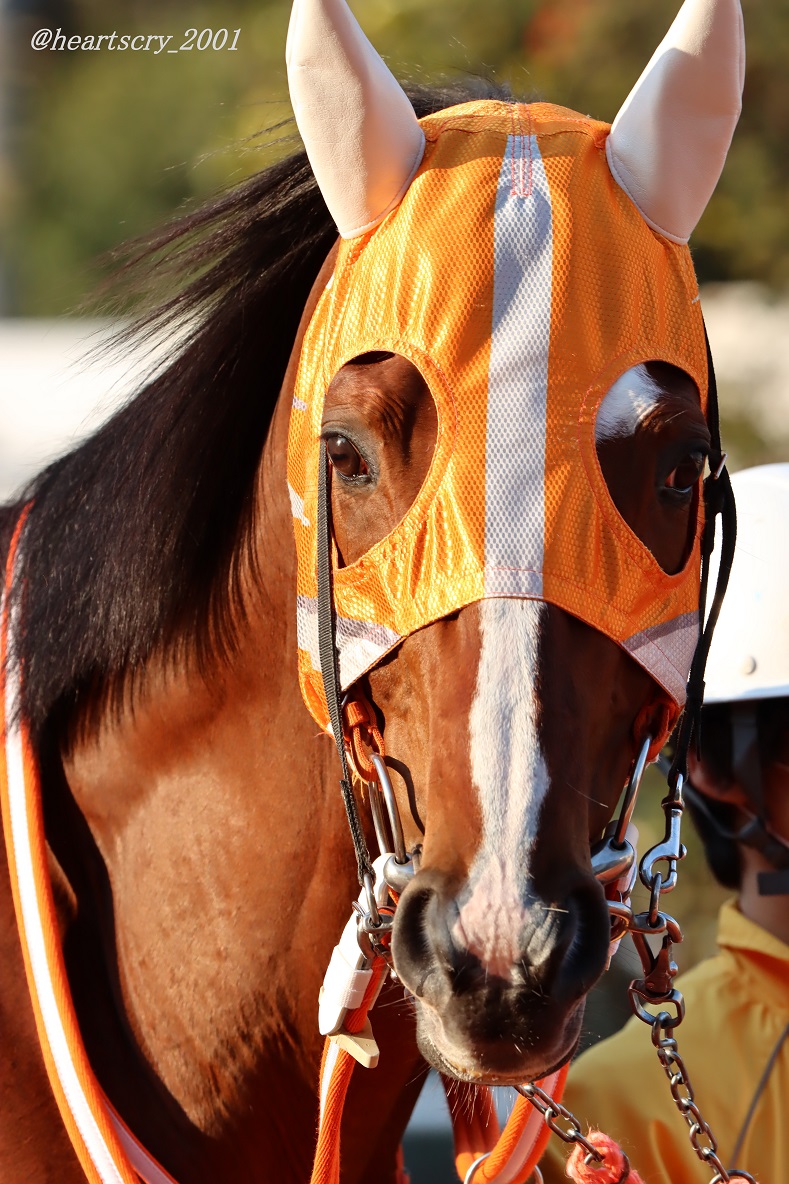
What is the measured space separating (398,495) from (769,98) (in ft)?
22.2

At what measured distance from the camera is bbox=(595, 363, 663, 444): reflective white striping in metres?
1.54

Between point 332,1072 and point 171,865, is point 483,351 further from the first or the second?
point 332,1072

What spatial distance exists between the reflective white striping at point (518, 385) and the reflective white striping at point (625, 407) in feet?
0.27

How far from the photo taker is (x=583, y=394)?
1.53 m

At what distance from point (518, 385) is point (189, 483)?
0.59 m

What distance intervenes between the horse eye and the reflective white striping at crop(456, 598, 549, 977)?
280mm

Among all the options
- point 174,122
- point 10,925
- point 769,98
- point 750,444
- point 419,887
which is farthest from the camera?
point 174,122

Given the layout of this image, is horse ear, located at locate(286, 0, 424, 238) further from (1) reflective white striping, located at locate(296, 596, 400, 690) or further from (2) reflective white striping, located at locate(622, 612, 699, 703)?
(2) reflective white striping, located at locate(622, 612, 699, 703)

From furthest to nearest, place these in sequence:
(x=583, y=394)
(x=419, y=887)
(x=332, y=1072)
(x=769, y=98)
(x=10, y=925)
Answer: (x=769, y=98) → (x=10, y=925) → (x=332, y=1072) → (x=583, y=394) → (x=419, y=887)

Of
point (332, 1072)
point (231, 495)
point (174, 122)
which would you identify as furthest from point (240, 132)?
point (332, 1072)

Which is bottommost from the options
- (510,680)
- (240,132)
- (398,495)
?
(240,132)

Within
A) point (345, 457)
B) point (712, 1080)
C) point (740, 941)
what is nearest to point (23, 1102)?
point (345, 457)

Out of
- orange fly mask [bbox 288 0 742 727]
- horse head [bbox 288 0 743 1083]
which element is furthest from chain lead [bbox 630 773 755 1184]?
orange fly mask [bbox 288 0 742 727]

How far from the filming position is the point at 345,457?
1.60m
